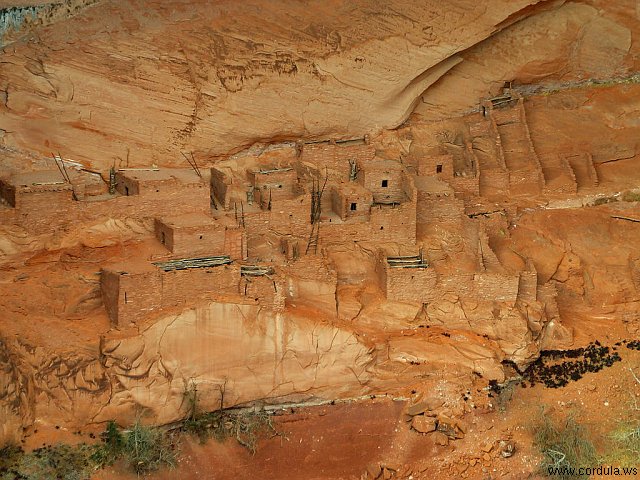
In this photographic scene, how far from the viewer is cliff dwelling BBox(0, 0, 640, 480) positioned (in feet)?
73.7

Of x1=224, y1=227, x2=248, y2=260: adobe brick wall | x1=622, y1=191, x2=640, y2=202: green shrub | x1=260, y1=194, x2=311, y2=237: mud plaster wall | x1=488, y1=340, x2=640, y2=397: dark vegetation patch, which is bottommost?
x1=488, y1=340, x2=640, y2=397: dark vegetation patch

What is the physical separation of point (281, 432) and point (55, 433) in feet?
12.3

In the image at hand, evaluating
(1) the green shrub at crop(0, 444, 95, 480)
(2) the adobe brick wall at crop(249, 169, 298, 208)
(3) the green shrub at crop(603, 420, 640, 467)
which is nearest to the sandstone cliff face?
(2) the adobe brick wall at crop(249, 169, 298, 208)

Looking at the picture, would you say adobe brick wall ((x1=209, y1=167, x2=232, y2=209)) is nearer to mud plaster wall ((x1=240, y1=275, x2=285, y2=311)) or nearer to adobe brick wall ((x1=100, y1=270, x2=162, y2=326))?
mud plaster wall ((x1=240, y1=275, x2=285, y2=311))

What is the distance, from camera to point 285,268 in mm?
23797

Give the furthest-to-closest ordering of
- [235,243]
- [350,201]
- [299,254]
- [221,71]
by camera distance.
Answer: [350,201] < [221,71] < [299,254] < [235,243]

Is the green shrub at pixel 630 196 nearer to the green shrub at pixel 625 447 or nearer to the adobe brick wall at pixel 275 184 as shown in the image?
the green shrub at pixel 625 447

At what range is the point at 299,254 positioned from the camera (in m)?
24.3

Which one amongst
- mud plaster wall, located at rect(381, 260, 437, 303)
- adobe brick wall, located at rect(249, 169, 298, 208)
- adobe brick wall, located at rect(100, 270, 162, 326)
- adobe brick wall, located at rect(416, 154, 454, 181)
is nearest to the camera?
adobe brick wall, located at rect(100, 270, 162, 326)

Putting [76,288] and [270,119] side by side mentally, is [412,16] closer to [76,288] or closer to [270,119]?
[270,119]

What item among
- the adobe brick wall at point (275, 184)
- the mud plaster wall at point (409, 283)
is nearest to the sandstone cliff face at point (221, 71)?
the adobe brick wall at point (275, 184)

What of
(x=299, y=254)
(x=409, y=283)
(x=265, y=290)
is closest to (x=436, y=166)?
(x=409, y=283)

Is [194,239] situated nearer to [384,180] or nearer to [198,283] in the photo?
[198,283]

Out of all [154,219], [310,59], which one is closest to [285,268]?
[154,219]
